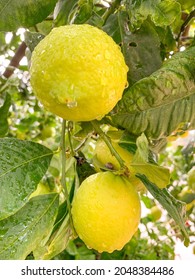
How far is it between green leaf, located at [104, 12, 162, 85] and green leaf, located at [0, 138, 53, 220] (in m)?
0.21

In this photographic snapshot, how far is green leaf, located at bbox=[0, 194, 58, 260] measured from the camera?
733 millimetres

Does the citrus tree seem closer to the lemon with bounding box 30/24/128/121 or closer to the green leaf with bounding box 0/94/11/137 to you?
the lemon with bounding box 30/24/128/121

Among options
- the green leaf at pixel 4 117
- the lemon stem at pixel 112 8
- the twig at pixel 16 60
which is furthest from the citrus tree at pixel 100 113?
the twig at pixel 16 60

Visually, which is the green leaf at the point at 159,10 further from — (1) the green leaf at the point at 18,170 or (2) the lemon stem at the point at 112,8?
(1) the green leaf at the point at 18,170

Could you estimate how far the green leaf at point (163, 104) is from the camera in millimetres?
736

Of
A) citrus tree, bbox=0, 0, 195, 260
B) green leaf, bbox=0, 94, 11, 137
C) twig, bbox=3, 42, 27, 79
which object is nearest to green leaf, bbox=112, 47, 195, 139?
citrus tree, bbox=0, 0, 195, 260

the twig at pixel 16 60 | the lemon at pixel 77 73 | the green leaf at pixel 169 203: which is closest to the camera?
the lemon at pixel 77 73

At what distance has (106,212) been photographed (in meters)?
0.73

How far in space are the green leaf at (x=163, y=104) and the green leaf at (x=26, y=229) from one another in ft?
0.65

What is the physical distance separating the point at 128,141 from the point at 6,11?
304 millimetres

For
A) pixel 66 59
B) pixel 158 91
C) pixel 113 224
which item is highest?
pixel 66 59
